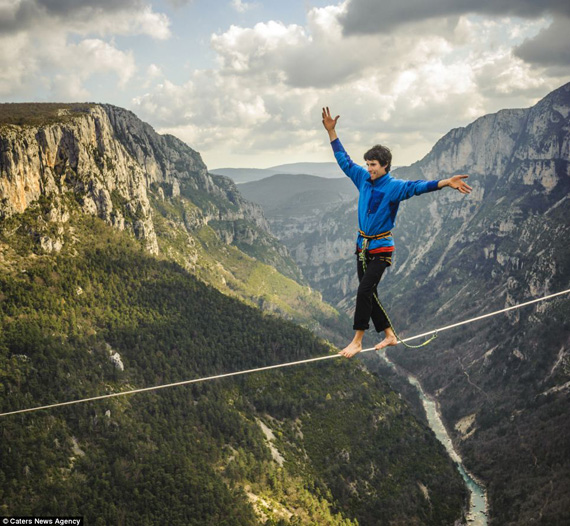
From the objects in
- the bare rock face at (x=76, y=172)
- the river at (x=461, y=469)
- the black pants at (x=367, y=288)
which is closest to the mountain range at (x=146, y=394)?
the bare rock face at (x=76, y=172)

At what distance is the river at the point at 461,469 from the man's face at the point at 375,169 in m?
107

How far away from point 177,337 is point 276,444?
3381 centimetres

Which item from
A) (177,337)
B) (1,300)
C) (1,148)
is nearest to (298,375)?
(177,337)

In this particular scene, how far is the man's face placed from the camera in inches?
471

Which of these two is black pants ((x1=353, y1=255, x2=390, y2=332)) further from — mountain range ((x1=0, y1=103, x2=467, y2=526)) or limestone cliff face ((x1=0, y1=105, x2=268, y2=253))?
limestone cliff face ((x1=0, y1=105, x2=268, y2=253))

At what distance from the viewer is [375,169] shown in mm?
11984

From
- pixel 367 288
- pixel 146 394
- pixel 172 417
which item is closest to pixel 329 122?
pixel 367 288

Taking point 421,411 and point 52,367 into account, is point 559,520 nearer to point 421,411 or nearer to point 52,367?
point 421,411

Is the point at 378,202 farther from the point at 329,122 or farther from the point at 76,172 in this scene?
the point at 76,172

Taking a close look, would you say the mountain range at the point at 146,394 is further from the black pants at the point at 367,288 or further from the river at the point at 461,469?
the black pants at the point at 367,288

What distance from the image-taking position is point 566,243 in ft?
532

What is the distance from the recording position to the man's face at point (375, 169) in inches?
471

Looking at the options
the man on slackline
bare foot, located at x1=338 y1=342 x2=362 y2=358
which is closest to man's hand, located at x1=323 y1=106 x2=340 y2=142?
the man on slackline

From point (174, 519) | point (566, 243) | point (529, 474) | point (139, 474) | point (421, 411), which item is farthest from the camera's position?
point (566, 243)
